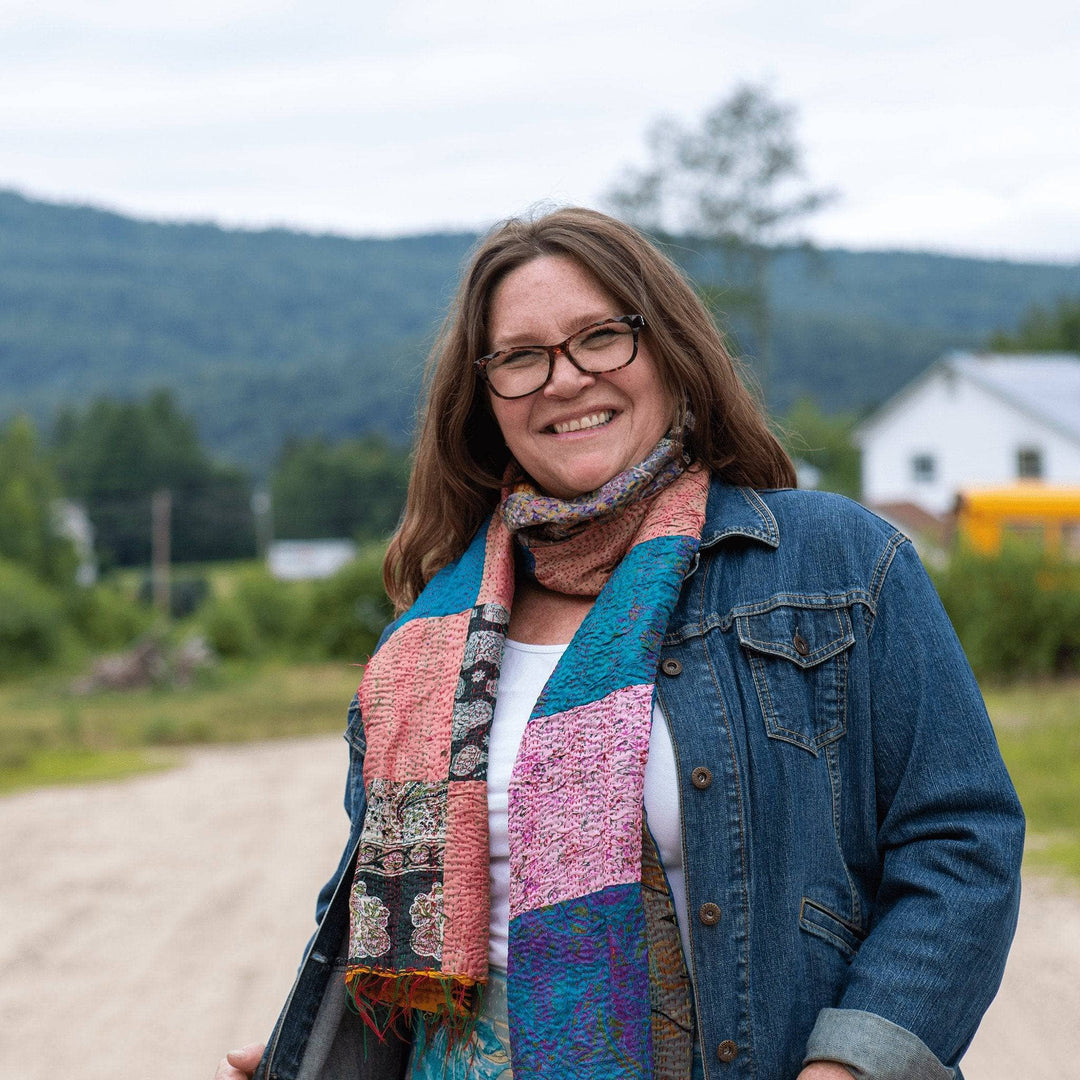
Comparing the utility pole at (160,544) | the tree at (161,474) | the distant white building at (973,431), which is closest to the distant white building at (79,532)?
the tree at (161,474)

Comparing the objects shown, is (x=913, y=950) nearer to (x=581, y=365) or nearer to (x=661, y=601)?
(x=661, y=601)

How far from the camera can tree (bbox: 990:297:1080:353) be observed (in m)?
54.8

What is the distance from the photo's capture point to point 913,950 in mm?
1631

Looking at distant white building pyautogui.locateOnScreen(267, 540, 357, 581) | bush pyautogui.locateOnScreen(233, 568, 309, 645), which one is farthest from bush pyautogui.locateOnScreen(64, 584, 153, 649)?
distant white building pyautogui.locateOnScreen(267, 540, 357, 581)

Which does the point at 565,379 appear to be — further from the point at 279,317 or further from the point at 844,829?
the point at 279,317

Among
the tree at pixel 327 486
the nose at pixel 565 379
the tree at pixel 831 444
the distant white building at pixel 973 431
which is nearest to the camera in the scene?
the nose at pixel 565 379

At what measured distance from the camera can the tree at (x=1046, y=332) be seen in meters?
54.8

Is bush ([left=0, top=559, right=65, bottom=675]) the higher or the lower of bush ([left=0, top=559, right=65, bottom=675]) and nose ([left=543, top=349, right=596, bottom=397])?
the lower

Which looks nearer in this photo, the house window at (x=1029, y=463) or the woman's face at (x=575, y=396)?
the woman's face at (x=575, y=396)

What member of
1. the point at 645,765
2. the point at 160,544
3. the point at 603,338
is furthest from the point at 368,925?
the point at 160,544

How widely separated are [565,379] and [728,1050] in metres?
0.95

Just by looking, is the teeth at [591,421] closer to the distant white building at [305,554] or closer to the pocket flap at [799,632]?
the pocket flap at [799,632]

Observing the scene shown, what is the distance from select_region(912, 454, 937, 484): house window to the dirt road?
3120cm

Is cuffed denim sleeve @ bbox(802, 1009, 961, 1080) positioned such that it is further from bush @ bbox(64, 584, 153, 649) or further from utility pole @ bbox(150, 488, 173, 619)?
utility pole @ bbox(150, 488, 173, 619)
